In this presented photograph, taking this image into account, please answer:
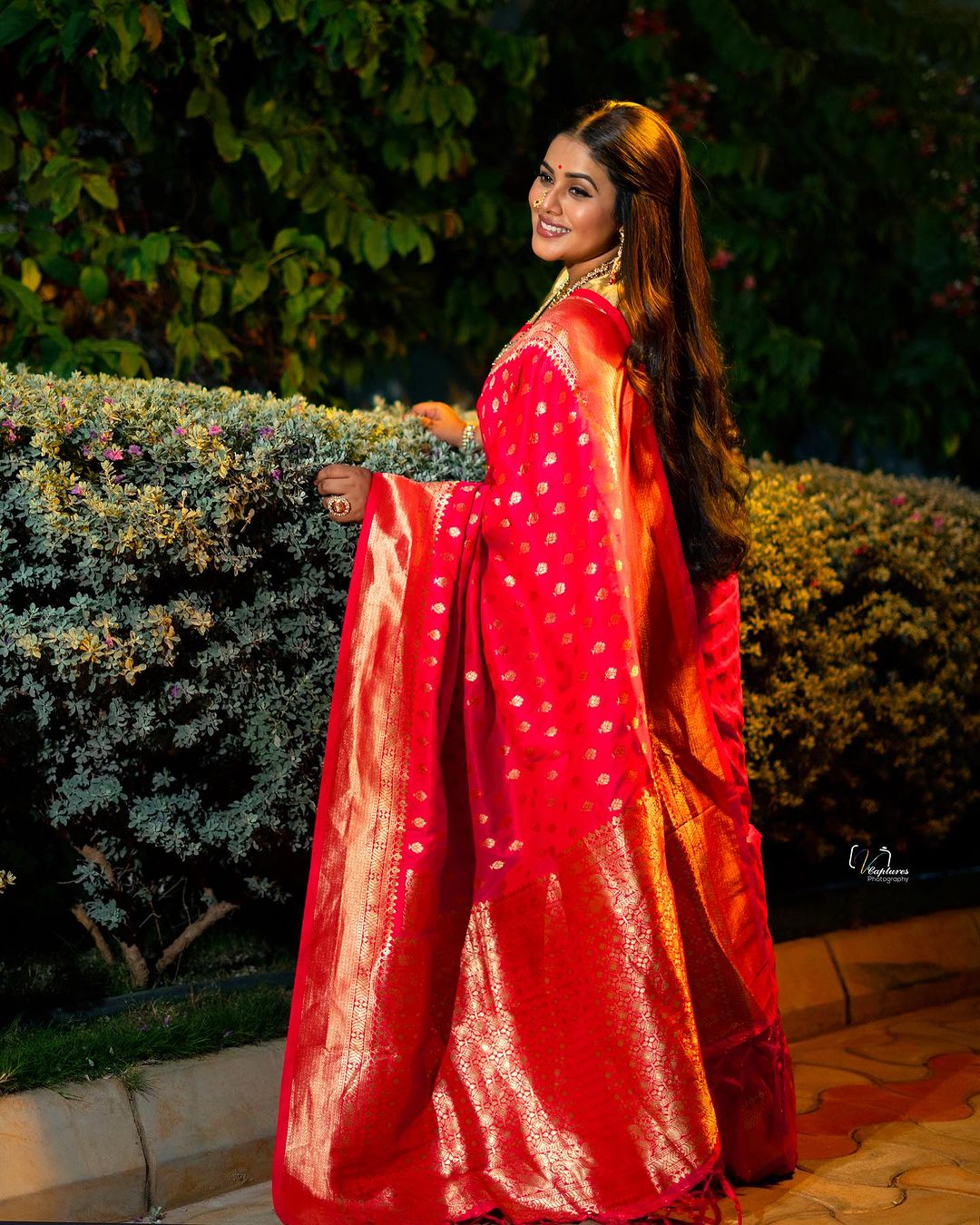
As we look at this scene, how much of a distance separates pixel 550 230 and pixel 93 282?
2.08 m

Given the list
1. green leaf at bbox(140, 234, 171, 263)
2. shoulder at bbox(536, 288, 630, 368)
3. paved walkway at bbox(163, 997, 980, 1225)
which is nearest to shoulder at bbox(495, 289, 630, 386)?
shoulder at bbox(536, 288, 630, 368)

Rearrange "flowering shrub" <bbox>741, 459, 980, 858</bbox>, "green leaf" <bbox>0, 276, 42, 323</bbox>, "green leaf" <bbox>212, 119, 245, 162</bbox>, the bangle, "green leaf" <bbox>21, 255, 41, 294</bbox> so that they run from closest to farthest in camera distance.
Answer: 1. the bangle
2. "flowering shrub" <bbox>741, 459, 980, 858</bbox>
3. "green leaf" <bbox>0, 276, 42, 323</bbox>
4. "green leaf" <bbox>21, 255, 41, 294</bbox>
5. "green leaf" <bbox>212, 119, 245, 162</bbox>

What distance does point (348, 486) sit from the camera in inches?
95.9

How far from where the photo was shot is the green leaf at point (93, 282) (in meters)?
4.20

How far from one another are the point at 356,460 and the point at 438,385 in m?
3.05

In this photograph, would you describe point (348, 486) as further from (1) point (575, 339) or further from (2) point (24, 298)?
(2) point (24, 298)

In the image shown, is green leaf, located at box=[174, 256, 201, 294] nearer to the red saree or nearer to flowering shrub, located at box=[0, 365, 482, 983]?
flowering shrub, located at box=[0, 365, 482, 983]

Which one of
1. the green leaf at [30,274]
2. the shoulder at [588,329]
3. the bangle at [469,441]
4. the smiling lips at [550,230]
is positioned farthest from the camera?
the green leaf at [30,274]

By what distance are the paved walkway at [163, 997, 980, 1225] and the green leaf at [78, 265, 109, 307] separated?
259cm

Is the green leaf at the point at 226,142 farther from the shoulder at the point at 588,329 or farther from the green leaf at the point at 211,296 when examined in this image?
the shoulder at the point at 588,329

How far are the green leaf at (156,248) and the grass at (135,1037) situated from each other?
2.12 metres

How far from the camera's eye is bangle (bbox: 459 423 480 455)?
10.3 feet

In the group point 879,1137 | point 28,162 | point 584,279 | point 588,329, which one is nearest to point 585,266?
point 584,279

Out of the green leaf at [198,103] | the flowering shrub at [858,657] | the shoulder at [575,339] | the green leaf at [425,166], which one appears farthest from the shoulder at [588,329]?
the green leaf at [425,166]
